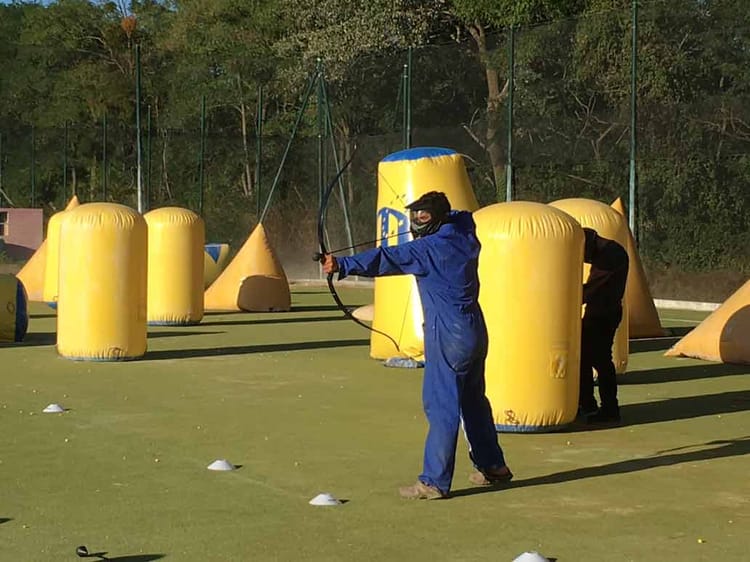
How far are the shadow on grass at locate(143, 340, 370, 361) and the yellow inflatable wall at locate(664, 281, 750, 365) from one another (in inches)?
162

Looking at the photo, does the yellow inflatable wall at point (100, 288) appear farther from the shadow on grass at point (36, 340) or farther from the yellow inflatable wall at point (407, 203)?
the yellow inflatable wall at point (407, 203)

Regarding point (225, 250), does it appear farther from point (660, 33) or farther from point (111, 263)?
point (111, 263)

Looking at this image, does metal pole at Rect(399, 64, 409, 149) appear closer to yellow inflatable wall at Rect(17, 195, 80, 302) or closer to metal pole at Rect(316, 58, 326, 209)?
metal pole at Rect(316, 58, 326, 209)

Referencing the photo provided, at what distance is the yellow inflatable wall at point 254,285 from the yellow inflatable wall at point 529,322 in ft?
39.5

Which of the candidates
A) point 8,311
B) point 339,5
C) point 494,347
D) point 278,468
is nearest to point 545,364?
point 494,347

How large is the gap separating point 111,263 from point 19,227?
2249cm

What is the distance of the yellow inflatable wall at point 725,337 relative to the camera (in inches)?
529

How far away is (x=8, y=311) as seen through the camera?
15094 millimetres

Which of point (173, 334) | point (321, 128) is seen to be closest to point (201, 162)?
point (321, 128)

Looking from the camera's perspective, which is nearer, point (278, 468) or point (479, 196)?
point (278, 468)

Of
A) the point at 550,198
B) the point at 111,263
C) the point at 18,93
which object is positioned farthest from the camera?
the point at 18,93

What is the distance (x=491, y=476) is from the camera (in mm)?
7289

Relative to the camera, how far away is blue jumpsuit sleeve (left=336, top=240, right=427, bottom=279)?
6.75 m

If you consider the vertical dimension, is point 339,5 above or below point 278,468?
above
